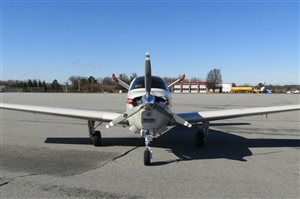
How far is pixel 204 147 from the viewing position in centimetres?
962

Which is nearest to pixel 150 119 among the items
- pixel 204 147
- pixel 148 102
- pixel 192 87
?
pixel 148 102

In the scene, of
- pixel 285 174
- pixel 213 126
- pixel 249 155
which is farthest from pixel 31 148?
pixel 213 126

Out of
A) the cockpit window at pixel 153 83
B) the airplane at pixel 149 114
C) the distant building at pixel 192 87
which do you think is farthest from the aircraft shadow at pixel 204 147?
the distant building at pixel 192 87

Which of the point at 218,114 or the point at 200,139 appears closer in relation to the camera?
the point at 200,139

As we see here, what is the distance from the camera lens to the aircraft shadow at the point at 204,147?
8.41 m

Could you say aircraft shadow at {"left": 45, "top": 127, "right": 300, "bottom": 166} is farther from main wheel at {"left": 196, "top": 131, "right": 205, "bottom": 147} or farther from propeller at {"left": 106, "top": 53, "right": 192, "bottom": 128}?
propeller at {"left": 106, "top": 53, "right": 192, "bottom": 128}

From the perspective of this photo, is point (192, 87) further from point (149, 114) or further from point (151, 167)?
point (151, 167)

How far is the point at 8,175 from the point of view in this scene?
6469 mm

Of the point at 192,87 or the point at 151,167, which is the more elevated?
the point at 192,87

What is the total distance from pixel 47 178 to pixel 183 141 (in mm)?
5431

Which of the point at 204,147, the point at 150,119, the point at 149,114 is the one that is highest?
the point at 149,114

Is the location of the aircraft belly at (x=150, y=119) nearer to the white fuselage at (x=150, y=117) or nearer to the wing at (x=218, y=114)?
the white fuselage at (x=150, y=117)

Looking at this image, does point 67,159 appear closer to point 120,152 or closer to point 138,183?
point 120,152

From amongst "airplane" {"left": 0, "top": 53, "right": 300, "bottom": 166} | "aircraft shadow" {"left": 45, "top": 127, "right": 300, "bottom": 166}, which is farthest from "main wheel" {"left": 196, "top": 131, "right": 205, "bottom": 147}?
"aircraft shadow" {"left": 45, "top": 127, "right": 300, "bottom": 166}
